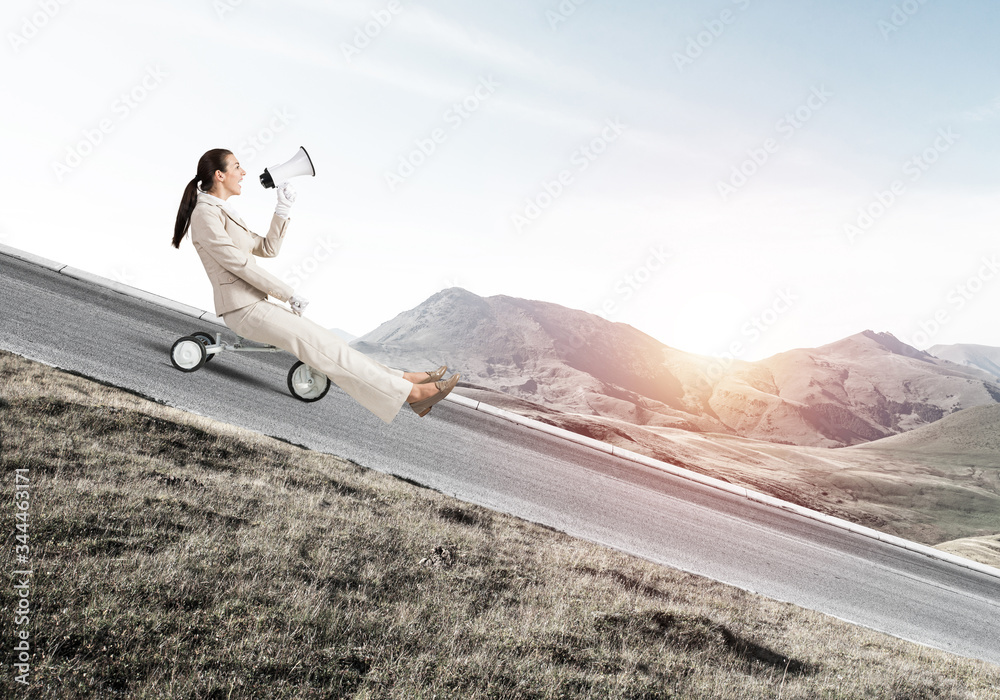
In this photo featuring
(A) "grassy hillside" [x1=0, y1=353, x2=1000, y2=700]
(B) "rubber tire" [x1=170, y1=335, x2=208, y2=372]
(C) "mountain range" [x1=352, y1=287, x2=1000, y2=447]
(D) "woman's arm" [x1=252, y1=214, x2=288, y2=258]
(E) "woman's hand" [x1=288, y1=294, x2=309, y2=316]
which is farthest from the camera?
(C) "mountain range" [x1=352, y1=287, x2=1000, y2=447]

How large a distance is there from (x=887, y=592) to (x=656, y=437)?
1443 cm

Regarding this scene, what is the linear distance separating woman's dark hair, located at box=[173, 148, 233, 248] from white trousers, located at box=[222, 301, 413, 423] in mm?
443

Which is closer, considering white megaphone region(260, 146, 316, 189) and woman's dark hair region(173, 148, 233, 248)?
white megaphone region(260, 146, 316, 189)

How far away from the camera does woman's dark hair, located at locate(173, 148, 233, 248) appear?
1.72 meters

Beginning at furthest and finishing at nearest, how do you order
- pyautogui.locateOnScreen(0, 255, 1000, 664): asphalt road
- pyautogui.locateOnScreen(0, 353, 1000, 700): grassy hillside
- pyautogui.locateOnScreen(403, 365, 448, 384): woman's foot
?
pyautogui.locateOnScreen(0, 255, 1000, 664): asphalt road, pyautogui.locateOnScreen(0, 353, 1000, 700): grassy hillside, pyautogui.locateOnScreen(403, 365, 448, 384): woman's foot

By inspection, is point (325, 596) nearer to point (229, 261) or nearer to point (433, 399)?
point (433, 399)

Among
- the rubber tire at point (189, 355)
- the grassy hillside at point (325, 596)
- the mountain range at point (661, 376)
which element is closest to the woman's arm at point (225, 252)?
the rubber tire at point (189, 355)

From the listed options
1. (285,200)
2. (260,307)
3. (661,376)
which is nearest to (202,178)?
(285,200)

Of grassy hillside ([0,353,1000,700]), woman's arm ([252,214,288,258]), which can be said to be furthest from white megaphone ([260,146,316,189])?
grassy hillside ([0,353,1000,700])

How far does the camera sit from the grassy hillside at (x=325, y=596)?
410 cm

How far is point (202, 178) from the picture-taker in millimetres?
1731

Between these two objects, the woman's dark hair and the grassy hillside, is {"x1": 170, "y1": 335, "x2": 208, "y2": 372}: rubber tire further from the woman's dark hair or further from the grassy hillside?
the grassy hillside

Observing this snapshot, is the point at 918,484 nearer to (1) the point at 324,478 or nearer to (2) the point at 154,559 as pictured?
(1) the point at 324,478

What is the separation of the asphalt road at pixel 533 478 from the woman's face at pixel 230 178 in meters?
8.29
